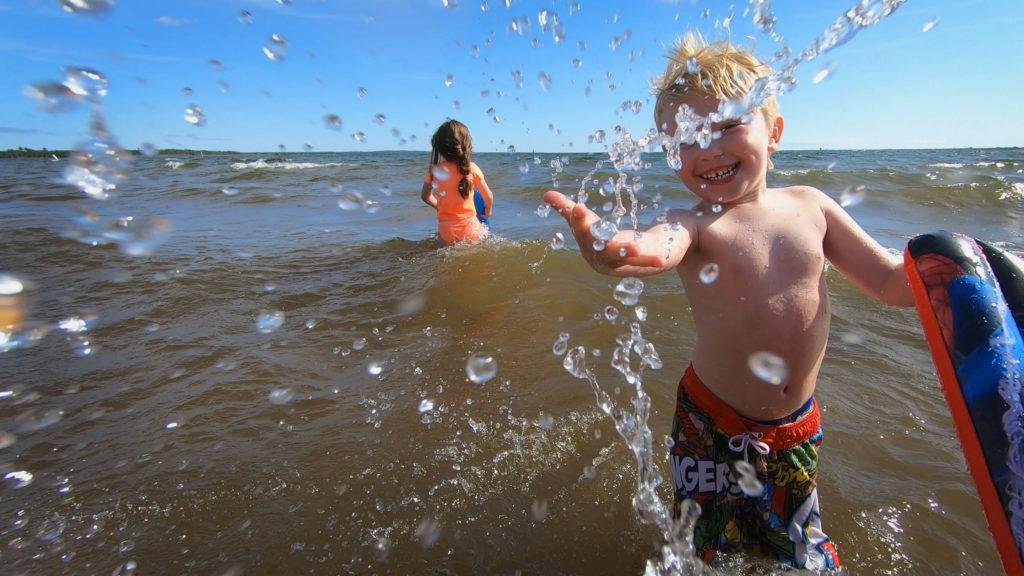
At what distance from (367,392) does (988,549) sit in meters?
2.83

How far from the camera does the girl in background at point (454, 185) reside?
634 centimetres

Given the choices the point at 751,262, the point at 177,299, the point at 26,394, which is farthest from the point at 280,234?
the point at 751,262

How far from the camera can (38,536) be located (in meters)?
1.91

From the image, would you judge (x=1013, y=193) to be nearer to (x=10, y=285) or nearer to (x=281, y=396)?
(x=281, y=396)

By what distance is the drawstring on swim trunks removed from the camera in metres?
1.75

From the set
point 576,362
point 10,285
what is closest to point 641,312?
point 576,362

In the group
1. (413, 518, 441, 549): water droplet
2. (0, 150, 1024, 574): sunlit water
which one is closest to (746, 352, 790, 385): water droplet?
(0, 150, 1024, 574): sunlit water

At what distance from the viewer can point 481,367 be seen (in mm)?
3332

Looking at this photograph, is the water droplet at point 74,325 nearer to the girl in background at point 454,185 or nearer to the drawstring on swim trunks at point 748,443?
the girl in background at point 454,185

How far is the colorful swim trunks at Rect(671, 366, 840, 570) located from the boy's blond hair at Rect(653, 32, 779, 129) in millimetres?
1005

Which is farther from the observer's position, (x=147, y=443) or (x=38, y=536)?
(x=147, y=443)

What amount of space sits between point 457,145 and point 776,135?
480 cm

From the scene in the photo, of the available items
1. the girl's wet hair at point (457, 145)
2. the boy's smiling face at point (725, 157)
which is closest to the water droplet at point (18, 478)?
the boy's smiling face at point (725, 157)

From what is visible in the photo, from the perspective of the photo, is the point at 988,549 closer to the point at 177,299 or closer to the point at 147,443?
the point at 147,443
